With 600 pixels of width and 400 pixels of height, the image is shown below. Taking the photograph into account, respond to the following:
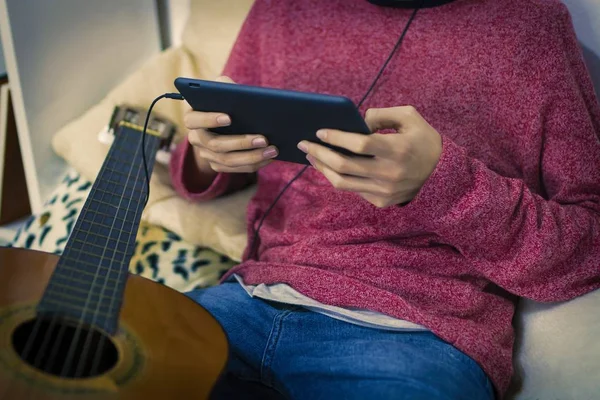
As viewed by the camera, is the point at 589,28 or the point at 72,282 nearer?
the point at 72,282

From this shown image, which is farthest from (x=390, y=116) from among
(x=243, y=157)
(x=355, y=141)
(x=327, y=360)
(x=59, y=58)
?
(x=59, y=58)

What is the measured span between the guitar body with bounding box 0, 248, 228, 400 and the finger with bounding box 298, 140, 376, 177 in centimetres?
23

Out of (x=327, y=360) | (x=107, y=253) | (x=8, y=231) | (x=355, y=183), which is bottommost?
(x=8, y=231)

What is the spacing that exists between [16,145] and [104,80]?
0.25 metres

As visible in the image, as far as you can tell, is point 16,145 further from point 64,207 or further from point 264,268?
point 264,268

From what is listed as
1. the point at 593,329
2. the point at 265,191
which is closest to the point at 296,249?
the point at 265,191

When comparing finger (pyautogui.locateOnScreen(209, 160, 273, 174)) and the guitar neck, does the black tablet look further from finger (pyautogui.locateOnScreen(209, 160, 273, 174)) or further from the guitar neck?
the guitar neck

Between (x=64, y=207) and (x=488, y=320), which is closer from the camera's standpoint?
(x=488, y=320)

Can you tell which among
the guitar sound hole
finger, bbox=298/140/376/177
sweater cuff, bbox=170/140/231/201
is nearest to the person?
finger, bbox=298/140/376/177

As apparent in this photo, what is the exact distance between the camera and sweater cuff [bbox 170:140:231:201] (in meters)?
1.01

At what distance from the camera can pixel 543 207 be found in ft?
2.55

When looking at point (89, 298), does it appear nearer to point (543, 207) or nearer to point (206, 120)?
point (206, 120)

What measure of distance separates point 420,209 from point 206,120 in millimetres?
274

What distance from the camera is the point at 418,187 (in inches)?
27.9
